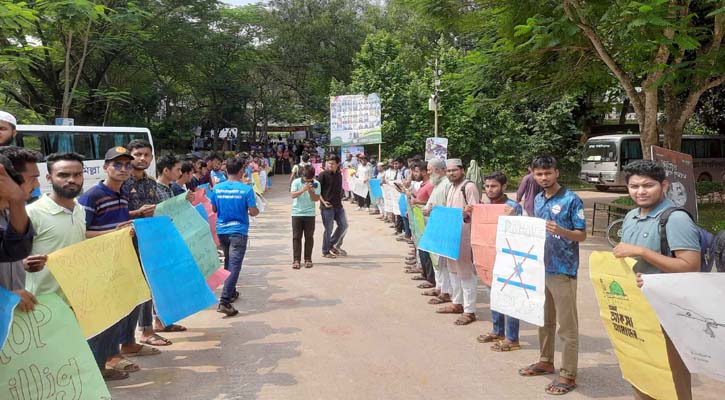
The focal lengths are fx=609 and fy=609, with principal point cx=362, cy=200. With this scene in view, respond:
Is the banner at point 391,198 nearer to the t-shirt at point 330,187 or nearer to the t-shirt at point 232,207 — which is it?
the t-shirt at point 330,187

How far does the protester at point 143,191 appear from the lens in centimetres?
569

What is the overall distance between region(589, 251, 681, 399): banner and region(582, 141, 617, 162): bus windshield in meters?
22.8

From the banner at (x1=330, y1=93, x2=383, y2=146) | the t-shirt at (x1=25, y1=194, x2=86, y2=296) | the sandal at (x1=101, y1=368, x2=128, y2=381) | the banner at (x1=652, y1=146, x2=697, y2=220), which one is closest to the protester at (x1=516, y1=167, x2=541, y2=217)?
the banner at (x1=652, y1=146, x2=697, y2=220)

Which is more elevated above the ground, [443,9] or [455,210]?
[443,9]

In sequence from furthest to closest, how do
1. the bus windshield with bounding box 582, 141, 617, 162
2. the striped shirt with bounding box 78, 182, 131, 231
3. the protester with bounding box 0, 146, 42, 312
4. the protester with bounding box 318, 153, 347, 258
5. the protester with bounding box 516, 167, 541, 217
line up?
the bus windshield with bounding box 582, 141, 617, 162, the protester with bounding box 318, 153, 347, 258, the protester with bounding box 516, 167, 541, 217, the striped shirt with bounding box 78, 182, 131, 231, the protester with bounding box 0, 146, 42, 312

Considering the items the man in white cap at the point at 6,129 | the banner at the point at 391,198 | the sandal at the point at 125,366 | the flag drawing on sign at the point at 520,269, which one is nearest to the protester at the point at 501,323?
the flag drawing on sign at the point at 520,269

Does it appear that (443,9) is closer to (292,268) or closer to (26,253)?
(292,268)

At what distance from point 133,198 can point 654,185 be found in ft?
14.7

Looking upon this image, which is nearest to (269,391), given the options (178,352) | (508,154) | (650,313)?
(178,352)

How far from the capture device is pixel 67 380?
3.41 metres

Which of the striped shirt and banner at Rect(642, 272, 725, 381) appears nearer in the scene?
banner at Rect(642, 272, 725, 381)

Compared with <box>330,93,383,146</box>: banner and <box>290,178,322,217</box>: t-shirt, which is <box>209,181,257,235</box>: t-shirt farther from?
<box>330,93,383,146</box>: banner

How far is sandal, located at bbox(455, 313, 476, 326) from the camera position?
6.55 metres

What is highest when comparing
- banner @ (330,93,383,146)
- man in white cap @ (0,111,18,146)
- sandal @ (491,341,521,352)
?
banner @ (330,93,383,146)
